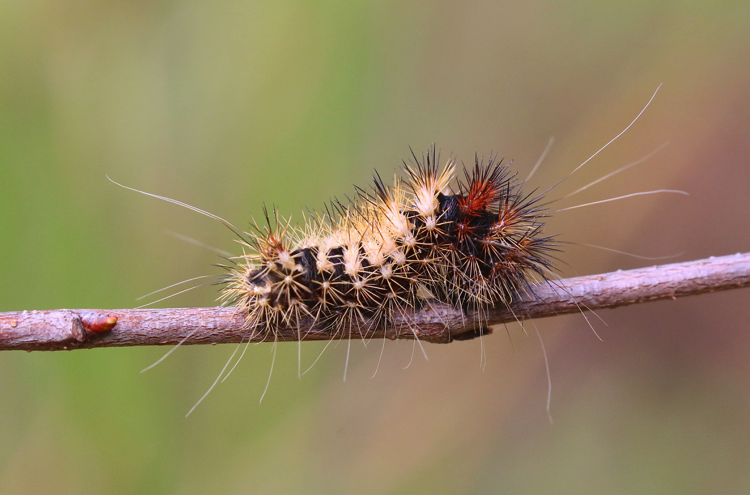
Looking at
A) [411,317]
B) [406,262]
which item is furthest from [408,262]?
[411,317]

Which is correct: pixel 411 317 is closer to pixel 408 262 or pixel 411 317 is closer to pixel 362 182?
pixel 408 262

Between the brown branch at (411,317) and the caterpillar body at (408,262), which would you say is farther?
the caterpillar body at (408,262)

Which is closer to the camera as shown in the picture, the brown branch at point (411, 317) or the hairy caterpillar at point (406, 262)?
the brown branch at point (411, 317)

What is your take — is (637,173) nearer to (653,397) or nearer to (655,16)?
(655,16)

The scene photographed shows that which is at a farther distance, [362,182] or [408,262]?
[362,182]

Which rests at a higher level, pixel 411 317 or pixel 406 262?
pixel 406 262

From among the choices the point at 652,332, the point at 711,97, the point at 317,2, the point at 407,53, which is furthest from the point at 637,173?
the point at 317,2
